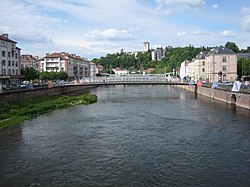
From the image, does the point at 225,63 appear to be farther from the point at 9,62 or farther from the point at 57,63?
the point at 57,63

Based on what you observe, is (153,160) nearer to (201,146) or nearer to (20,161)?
(201,146)

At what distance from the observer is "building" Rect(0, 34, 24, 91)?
66562 mm

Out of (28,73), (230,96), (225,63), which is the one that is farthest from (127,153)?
(225,63)

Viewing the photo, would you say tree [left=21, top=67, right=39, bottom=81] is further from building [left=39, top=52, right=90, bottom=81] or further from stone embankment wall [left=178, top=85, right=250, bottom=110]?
building [left=39, top=52, right=90, bottom=81]

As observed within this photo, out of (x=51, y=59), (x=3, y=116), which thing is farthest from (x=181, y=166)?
(x=51, y=59)

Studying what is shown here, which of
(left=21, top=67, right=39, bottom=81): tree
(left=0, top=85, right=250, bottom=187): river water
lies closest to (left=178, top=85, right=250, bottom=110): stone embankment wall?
(left=0, top=85, right=250, bottom=187): river water

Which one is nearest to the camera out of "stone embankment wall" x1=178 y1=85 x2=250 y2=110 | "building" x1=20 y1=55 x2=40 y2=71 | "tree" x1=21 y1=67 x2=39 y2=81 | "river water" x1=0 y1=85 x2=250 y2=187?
"river water" x1=0 y1=85 x2=250 y2=187

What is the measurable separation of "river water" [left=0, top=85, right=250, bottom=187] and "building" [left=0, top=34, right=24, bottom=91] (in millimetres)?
40765

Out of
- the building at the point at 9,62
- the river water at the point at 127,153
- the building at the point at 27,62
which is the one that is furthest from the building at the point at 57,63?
the river water at the point at 127,153

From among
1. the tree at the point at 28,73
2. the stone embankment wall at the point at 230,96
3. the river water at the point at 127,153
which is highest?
the tree at the point at 28,73

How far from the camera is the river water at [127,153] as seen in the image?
1470cm

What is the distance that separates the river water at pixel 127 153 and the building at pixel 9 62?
4077cm

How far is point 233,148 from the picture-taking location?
1989 cm

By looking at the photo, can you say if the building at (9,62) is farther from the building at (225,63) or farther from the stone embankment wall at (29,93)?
the building at (225,63)
